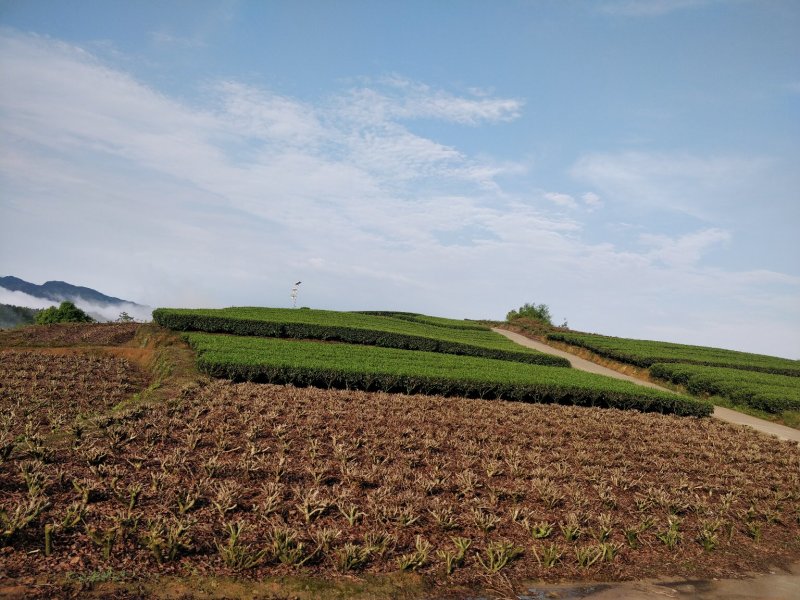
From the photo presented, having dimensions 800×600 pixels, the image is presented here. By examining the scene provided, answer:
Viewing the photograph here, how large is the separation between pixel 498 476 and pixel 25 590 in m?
A: 7.67

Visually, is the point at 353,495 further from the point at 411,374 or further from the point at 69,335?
the point at 69,335

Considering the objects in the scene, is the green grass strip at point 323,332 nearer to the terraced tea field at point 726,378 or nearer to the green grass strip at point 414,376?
the green grass strip at point 414,376

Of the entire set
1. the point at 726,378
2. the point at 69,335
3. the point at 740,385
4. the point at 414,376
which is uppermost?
the point at 726,378

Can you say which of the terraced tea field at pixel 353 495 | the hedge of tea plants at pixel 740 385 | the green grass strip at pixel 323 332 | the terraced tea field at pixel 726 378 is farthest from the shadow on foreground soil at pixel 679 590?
the green grass strip at pixel 323 332

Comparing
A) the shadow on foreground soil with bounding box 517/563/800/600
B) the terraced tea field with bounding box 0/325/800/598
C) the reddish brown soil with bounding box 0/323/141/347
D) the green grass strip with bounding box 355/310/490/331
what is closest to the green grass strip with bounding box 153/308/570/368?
the reddish brown soil with bounding box 0/323/141/347

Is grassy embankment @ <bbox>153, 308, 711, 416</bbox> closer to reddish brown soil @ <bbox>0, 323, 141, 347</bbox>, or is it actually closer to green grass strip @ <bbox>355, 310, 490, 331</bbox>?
reddish brown soil @ <bbox>0, 323, 141, 347</bbox>

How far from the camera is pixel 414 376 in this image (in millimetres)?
18344

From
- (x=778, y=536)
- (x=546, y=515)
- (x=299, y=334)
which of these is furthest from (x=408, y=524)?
(x=299, y=334)

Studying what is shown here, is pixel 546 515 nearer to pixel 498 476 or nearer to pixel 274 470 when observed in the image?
pixel 498 476

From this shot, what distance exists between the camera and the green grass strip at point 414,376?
1752cm

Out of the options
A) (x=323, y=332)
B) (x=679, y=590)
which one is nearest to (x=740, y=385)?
(x=323, y=332)

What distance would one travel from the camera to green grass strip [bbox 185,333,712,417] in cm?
1752

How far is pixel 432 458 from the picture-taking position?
10.9m

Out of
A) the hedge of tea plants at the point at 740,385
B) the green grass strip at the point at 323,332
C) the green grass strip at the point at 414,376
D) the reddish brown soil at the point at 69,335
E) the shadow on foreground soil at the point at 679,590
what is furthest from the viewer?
the green grass strip at the point at 323,332
